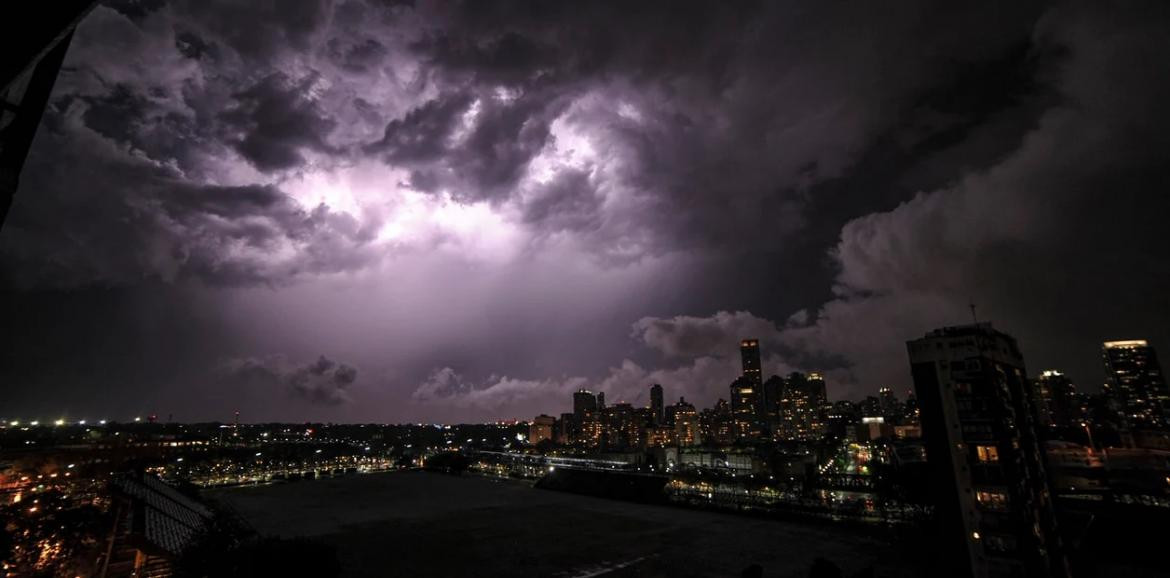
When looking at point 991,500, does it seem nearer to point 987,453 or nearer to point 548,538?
point 987,453

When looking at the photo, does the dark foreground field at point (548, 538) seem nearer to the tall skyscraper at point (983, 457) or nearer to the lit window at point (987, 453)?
the tall skyscraper at point (983, 457)

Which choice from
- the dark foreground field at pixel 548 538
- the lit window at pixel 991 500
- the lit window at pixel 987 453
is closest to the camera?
the dark foreground field at pixel 548 538

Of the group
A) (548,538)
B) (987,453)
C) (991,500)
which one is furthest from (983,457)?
(548,538)

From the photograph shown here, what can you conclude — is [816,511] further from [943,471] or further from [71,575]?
[71,575]

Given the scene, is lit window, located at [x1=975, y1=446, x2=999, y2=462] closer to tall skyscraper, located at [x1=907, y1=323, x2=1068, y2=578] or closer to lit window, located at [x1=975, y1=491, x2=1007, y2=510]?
tall skyscraper, located at [x1=907, y1=323, x2=1068, y2=578]

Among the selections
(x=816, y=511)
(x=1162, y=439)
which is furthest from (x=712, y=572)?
(x=1162, y=439)

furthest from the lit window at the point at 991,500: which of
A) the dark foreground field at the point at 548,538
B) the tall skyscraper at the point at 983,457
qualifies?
the dark foreground field at the point at 548,538

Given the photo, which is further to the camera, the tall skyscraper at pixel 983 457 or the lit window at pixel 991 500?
the lit window at pixel 991 500

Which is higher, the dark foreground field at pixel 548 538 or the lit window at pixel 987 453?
the lit window at pixel 987 453
